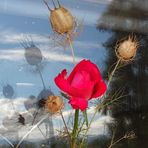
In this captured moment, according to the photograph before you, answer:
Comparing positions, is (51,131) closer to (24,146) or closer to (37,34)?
(24,146)

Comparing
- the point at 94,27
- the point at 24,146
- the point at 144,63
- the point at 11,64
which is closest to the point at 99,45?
the point at 94,27

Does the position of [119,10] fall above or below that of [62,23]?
above

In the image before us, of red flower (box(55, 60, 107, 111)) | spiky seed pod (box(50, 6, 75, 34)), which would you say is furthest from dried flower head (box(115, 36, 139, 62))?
red flower (box(55, 60, 107, 111))

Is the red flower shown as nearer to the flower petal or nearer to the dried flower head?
the flower petal

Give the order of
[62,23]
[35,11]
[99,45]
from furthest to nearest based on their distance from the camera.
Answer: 1. [99,45]
2. [35,11]
3. [62,23]

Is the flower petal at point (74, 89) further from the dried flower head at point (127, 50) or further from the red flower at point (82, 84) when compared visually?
the dried flower head at point (127, 50)

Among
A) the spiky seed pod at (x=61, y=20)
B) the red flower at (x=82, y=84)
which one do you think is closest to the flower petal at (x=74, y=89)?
the red flower at (x=82, y=84)
